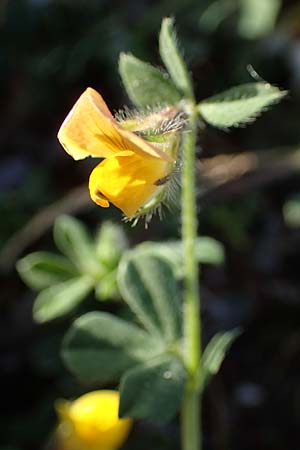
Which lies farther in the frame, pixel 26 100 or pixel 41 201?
pixel 26 100

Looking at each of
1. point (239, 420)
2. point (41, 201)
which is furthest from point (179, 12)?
point (239, 420)

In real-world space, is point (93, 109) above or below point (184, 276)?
above

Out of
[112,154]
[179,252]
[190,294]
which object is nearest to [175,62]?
[112,154]

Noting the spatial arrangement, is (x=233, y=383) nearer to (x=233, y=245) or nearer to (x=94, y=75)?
(x=233, y=245)

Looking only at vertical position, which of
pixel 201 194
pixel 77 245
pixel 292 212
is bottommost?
pixel 292 212

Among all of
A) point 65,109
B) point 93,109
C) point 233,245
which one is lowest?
point 233,245

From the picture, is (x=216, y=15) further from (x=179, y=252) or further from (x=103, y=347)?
(x=103, y=347)

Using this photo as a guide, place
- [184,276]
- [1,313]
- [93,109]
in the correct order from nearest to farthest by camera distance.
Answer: [93,109], [184,276], [1,313]

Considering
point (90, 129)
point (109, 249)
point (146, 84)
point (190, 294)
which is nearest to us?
point (90, 129)
